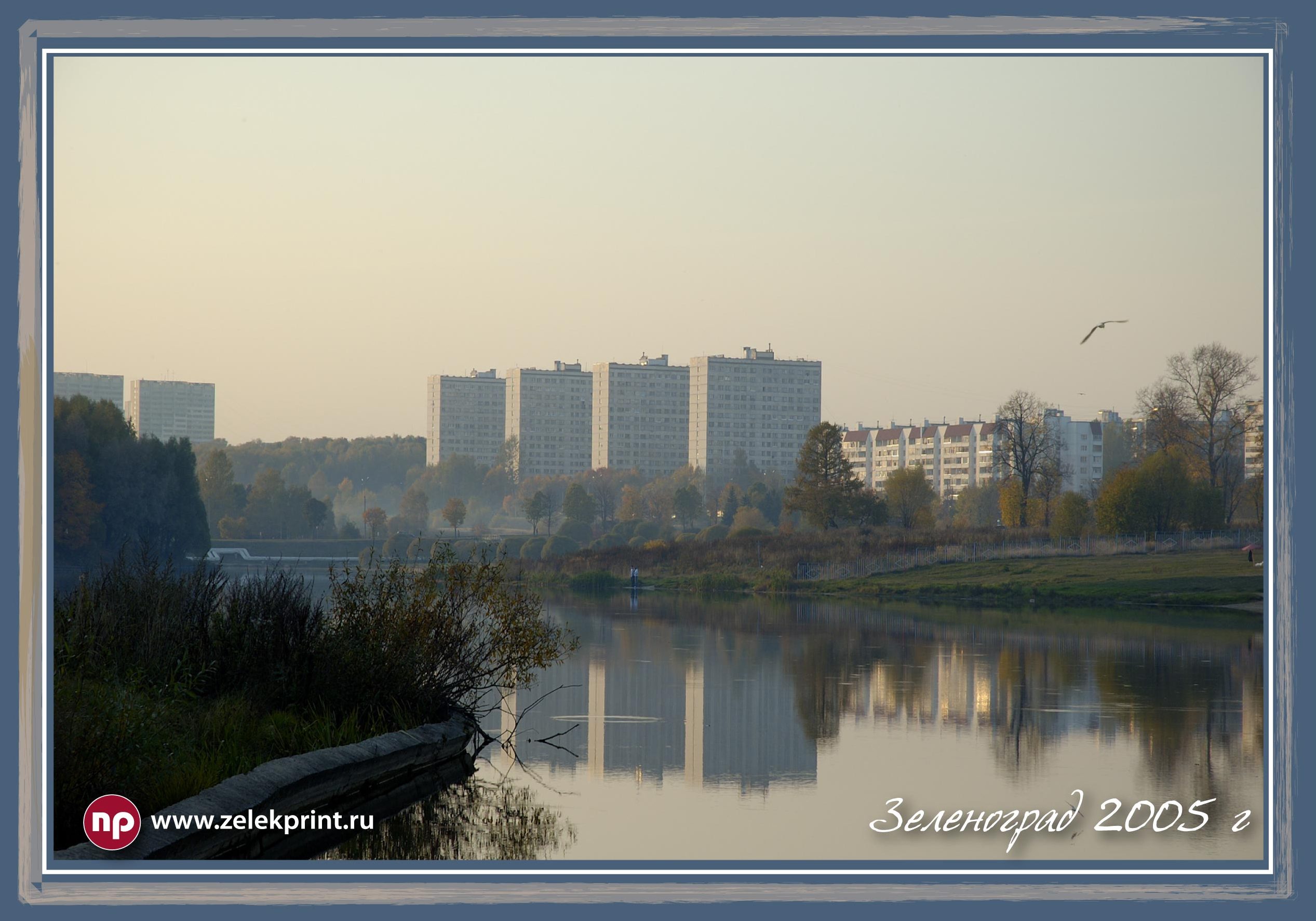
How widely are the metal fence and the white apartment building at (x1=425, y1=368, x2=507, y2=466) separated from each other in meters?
50.8

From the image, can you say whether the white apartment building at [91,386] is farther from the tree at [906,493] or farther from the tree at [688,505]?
the tree at [688,505]

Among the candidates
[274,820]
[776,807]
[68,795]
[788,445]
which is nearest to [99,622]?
[68,795]

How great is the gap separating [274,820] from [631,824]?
2.87 meters

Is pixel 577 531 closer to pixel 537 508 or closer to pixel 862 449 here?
pixel 537 508

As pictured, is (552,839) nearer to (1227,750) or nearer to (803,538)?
(1227,750)

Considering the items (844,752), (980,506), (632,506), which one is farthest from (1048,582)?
(632,506)

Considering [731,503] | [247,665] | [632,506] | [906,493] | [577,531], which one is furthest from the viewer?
[632,506]

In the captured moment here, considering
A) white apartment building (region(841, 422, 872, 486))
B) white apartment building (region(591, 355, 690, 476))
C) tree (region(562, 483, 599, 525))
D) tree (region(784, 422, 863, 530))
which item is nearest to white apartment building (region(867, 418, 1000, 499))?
white apartment building (region(841, 422, 872, 486))

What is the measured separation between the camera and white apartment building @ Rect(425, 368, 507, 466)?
311ft

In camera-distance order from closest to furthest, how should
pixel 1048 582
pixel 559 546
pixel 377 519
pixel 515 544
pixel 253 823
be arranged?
1. pixel 253 823
2. pixel 1048 582
3. pixel 559 546
4. pixel 377 519
5. pixel 515 544

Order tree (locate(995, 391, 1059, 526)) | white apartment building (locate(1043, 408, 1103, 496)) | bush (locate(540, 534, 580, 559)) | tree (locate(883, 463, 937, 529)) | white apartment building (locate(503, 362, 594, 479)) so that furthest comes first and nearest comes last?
white apartment building (locate(1043, 408, 1103, 496)) → white apartment building (locate(503, 362, 594, 479)) → tree (locate(883, 463, 937, 529)) → bush (locate(540, 534, 580, 559)) → tree (locate(995, 391, 1059, 526))

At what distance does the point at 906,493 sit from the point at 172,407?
52.8 m

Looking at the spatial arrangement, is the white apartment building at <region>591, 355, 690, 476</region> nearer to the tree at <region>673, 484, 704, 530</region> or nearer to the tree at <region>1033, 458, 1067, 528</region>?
the tree at <region>673, 484, 704, 530</region>
